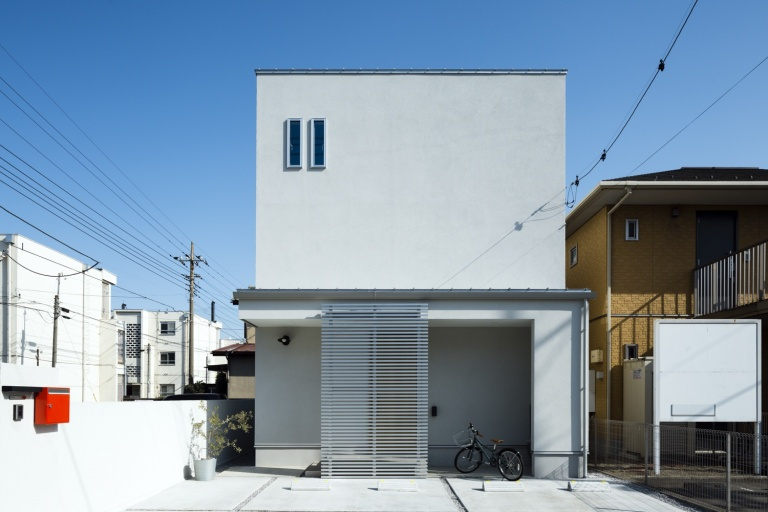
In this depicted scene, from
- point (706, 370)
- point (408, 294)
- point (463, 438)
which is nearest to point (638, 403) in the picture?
point (706, 370)

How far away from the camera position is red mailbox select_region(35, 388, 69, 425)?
306 inches

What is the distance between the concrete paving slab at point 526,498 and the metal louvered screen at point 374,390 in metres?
1.14

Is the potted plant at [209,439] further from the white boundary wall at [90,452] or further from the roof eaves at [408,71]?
the roof eaves at [408,71]

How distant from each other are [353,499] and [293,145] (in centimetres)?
728

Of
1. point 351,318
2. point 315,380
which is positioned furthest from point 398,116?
point 315,380

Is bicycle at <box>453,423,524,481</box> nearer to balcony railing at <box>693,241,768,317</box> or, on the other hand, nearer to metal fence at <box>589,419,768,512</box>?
metal fence at <box>589,419,768,512</box>

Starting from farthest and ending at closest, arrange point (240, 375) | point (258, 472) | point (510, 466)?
point (240, 375)
point (258, 472)
point (510, 466)

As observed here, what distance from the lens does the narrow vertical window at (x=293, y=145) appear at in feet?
49.3

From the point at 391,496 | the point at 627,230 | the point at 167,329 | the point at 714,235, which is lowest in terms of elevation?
the point at 391,496

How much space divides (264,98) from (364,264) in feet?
13.4

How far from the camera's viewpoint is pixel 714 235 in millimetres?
17625

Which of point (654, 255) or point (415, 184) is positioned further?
point (654, 255)

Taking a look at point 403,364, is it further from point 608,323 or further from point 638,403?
point 608,323

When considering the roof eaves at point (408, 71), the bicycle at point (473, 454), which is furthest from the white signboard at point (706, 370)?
the roof eaves at point (408, 71)
